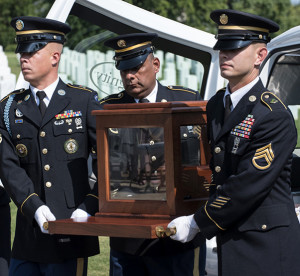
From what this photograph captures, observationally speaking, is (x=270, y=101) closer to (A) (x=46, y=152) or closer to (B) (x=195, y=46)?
(A) (x=46, y=152)

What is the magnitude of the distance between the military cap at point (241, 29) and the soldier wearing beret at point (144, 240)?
1.87ft

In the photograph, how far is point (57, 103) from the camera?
4504mm

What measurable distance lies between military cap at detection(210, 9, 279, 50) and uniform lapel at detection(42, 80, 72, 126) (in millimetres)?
1054

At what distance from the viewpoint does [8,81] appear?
15266 mm

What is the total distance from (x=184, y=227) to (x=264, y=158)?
0.49 metres

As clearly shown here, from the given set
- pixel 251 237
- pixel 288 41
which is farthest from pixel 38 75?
pixel 288 41

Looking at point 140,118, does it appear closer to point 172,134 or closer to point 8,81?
point 172,134

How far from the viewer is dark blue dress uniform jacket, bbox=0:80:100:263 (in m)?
4.43

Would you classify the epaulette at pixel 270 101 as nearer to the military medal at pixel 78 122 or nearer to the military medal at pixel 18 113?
the military medal at pixel 78 122

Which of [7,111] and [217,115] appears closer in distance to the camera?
[217,115]

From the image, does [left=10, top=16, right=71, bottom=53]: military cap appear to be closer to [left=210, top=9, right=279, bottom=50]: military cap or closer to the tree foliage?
[left=210, top=9, right=279, bottom=50]: military cap

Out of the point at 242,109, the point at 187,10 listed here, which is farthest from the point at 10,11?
the point at 242,109

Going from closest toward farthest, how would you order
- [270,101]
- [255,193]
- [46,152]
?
1. [255,193]
2. [270,101]
3. [46,152]

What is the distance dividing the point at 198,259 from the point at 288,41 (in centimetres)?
181
